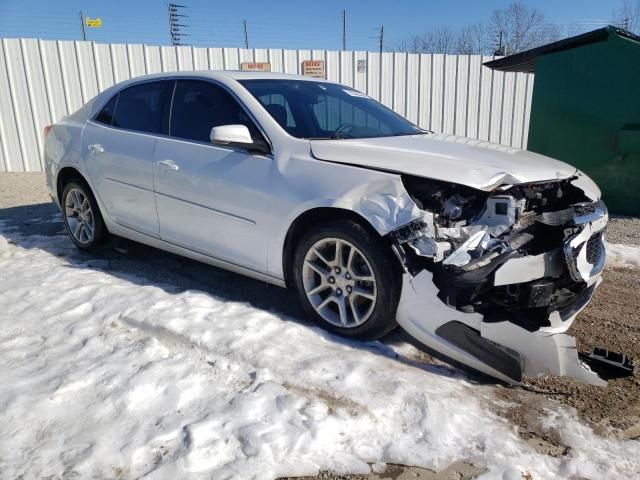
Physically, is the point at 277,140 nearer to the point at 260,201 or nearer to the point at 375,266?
the point at 260,201

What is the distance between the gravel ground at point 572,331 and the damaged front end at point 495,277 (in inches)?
5.5

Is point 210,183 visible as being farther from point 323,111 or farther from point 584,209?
point 584,209

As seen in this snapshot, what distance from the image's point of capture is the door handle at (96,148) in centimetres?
444

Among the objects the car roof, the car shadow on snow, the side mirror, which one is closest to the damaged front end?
the car shadow on snow

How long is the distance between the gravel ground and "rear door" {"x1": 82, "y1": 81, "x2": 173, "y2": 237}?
562 millimetres

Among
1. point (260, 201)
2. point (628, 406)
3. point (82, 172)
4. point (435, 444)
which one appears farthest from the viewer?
point (82, 172)

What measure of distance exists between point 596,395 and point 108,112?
444 cm

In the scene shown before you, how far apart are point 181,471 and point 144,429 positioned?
349 mm

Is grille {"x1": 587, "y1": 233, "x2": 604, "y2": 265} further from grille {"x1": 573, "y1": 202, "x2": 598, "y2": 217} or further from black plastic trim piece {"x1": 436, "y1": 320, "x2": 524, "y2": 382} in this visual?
black plastic trim piece {"x1": 436, "y1": 320, "x2": 524, "y2": 382}

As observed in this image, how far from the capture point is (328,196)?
118 inches

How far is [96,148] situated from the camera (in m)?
4.48

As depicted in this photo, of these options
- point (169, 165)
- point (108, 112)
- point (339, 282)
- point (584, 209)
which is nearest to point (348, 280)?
point (339, 282)

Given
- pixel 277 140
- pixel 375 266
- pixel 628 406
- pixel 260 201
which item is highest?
pixel 277 140

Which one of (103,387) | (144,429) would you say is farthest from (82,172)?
(144,429)
